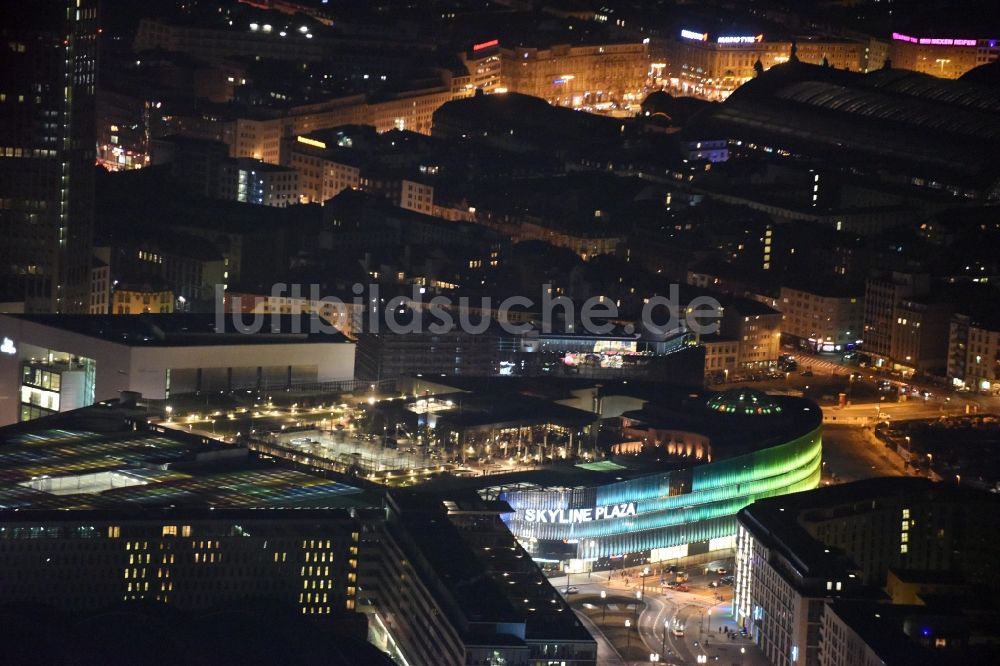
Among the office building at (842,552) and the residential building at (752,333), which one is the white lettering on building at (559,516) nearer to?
the office building at (842,552)

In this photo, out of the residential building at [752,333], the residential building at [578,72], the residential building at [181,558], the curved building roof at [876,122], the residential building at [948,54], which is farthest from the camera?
the residential building at [948,54]

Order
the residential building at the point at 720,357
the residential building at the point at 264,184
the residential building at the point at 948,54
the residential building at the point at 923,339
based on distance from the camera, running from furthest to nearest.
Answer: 1. the residential building at the point at 948,54
2. the residential building at the point at 264,184
3. the residential building at the point at 923,339
4. the residential building at the point at 720,357

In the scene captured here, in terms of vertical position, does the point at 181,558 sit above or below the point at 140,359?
below

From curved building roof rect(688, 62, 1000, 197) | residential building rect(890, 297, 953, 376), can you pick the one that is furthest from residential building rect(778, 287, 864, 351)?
curved building roof rect(688, 62, 1000, 197)

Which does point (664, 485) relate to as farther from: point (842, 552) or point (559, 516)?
point (842, 552)

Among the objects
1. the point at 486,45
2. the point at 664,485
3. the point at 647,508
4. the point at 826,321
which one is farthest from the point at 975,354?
the point at 486,45

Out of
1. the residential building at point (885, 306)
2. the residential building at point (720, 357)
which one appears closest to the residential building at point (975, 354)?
the residential building at point (885, 306)

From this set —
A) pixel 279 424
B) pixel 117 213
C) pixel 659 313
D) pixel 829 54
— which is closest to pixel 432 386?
pixel 279 424
